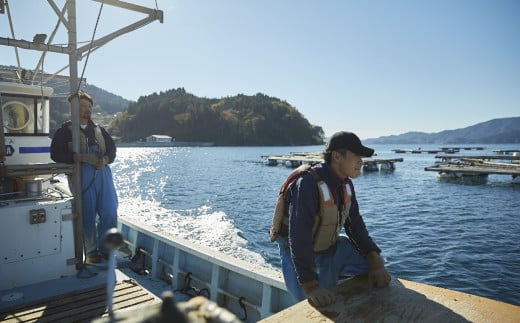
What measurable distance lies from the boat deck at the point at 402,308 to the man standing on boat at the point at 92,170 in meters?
4.21

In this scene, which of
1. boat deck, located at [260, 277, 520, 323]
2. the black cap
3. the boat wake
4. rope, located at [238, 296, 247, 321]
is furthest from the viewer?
the boat wake

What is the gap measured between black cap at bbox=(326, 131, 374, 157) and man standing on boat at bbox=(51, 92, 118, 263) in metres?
3.94

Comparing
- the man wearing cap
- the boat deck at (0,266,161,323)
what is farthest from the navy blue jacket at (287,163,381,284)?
the boat deck at (0,266,161,323)

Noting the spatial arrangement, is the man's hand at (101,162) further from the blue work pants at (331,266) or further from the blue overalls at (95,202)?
the blue work pants at (331,266)

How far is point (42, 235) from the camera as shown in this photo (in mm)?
4754

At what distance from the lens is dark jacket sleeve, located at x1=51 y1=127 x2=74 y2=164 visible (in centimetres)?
507

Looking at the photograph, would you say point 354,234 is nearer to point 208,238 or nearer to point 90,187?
point 90,187

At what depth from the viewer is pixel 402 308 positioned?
7.76 feet

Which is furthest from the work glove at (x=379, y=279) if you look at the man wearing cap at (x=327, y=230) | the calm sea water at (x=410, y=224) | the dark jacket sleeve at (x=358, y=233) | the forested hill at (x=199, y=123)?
the forested hill at (x=199, y=123)


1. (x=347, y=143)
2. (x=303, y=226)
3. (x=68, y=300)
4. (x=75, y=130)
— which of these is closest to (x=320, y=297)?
(x=303, y=226)

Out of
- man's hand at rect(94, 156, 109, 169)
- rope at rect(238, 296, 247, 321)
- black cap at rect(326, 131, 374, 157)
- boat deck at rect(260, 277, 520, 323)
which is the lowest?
rope at rect(238, 296, 247, 321)

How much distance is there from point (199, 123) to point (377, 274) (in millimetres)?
158876

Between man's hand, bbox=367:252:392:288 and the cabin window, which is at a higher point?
the cabin window

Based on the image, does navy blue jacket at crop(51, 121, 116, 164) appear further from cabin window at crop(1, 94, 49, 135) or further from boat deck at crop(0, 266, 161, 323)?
cabin window at crop(1, 94, 49, 135)
